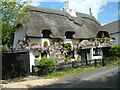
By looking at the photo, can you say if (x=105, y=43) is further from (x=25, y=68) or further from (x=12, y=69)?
(x=12, y=69)

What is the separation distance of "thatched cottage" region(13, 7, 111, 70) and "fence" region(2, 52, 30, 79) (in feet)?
4.18

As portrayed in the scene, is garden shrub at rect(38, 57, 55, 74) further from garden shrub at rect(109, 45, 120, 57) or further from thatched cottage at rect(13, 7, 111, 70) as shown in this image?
garden shrub at rect(109, 45, 120, 57)

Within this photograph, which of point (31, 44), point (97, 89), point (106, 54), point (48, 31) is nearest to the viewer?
point (97, 89)

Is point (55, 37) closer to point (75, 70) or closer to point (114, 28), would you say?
point (75, 70)

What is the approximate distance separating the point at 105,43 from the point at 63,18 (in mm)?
8095

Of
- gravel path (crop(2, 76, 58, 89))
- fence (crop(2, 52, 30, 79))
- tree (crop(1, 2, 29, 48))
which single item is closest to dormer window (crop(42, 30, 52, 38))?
fence (crop(2, 52, 30, 79))

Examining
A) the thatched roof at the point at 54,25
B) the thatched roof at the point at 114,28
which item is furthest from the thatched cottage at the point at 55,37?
the thatched roof at the point at 114,28

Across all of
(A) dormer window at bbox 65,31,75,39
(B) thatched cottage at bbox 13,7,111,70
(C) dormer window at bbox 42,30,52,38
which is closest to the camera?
(B) thatched cottage at bbox 13,7,111,70

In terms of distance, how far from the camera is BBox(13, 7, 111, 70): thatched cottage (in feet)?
46.1

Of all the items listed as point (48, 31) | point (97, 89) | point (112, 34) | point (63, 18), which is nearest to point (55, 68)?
point (48, 31)

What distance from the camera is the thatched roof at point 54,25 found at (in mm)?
14575

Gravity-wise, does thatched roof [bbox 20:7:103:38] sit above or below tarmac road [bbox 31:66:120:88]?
above

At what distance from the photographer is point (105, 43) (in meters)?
20.5

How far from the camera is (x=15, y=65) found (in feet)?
39.0
